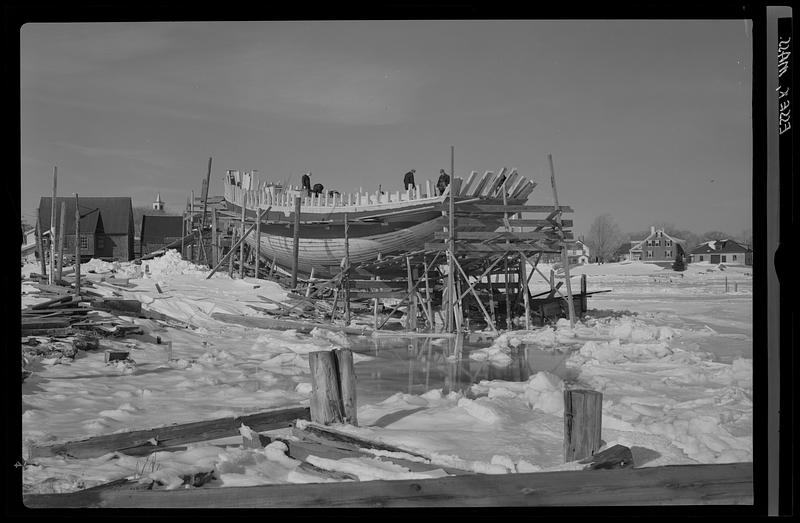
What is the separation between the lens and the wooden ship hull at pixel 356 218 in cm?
1875

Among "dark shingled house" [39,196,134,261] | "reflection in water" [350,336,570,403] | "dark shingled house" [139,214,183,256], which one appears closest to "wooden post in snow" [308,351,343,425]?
"reflection in water" [350,336,570,403]

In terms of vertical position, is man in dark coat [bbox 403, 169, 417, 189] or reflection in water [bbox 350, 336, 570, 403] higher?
man in dark coat [bbox 403, 169, 417, 189]

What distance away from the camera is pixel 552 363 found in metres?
11.1

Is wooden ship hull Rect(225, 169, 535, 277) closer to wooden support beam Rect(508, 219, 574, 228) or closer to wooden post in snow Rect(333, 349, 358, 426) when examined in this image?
wooden support beam Rect(508, 219, 574, 228)

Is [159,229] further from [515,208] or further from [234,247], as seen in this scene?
[515,208]

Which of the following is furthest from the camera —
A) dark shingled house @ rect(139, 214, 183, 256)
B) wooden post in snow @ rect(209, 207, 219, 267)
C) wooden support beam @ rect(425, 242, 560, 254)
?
dark shingled house @ rect(139, 214, 183, 256)

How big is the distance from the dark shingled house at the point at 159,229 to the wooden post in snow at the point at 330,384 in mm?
33275

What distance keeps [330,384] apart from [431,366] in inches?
216

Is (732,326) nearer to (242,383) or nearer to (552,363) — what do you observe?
(552,363)

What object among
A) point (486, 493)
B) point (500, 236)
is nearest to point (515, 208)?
point (500, 236)

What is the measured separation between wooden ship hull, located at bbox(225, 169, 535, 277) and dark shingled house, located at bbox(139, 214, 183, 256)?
516 inches

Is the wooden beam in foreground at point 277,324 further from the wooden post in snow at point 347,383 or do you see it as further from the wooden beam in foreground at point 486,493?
the wooden beam in foreground at point 486,493

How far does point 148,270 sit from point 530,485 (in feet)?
65.7

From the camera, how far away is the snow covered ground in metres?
4.74
